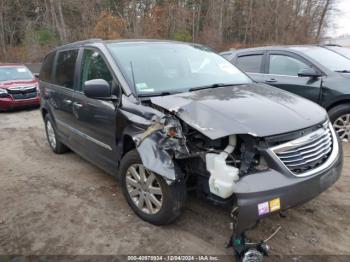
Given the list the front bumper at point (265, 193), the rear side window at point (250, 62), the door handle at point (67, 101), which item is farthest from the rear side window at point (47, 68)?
the front bumper at point (265, 193)

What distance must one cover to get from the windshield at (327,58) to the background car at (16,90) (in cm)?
815

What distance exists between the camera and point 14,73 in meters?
11.4

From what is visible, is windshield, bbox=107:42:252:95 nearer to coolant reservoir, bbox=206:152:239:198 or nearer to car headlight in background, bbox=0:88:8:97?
coolant reservoir, bbox=206:152:239:198

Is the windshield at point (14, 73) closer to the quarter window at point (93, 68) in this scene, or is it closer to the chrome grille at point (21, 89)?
the chrome grille at point (21, 89)

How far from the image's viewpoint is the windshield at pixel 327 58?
5.86 metres

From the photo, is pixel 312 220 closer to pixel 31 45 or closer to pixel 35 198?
pixel 35 198

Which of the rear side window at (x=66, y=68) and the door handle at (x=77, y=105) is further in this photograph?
the rear side window at (x=66, y=68)

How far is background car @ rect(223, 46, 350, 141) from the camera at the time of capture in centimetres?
552

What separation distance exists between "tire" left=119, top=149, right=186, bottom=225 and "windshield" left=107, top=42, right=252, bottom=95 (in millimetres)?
756

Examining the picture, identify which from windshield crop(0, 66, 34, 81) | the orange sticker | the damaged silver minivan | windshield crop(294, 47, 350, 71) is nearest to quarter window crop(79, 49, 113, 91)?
the damaged silver minivan

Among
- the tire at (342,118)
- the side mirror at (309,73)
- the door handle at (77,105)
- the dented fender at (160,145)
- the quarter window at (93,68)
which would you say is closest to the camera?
the dented fender at (160,145)

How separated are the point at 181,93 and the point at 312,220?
1.82m

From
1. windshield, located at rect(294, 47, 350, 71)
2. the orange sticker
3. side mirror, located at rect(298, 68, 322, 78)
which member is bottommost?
the orange sticker

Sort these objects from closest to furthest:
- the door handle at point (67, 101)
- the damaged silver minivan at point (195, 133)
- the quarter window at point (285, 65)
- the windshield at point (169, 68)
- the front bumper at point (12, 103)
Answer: the damaged silver minivan at point (195, 133), the windshield at point (169, 68), the door handle at point (67, 101), the quarter window at point (285, 65), the front bumper at point (12, 103)
